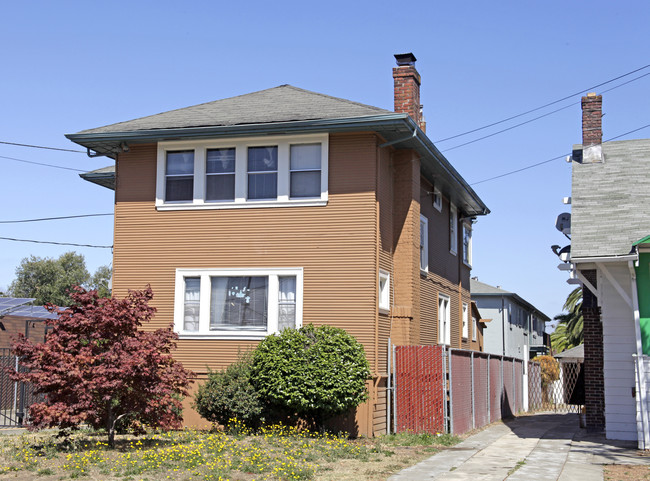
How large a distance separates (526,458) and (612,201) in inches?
272

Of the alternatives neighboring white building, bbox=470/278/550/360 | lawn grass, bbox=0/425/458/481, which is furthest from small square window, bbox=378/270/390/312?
neighboring white building, bbox=470/278/550/360

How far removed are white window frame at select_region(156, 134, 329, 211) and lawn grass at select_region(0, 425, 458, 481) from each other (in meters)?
5.45

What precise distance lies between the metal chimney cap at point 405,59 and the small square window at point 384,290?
6376 millimetres

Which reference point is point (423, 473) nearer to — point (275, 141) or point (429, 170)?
point (275, 141)

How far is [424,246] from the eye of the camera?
22500mm

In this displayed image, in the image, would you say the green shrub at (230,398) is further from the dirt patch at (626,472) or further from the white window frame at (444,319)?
the white window frame at (444,319)

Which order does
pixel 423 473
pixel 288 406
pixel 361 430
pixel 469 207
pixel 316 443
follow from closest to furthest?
1. pixel 423 473
2. pixel 316 443
3. pixel 288 406
4. pixel 361 430
5. pixel 469 207

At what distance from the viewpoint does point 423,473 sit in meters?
12.8

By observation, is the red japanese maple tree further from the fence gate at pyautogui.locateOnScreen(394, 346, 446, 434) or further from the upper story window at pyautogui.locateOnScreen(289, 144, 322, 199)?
the fence gate at pyautogui.locateOnScreen(394, 346, 446, 434)

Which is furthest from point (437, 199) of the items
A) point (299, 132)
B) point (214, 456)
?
point (214, 456)

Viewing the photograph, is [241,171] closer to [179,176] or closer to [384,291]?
[179,176]

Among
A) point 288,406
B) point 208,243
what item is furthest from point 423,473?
point 208,243

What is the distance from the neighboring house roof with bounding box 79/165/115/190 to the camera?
2252cm

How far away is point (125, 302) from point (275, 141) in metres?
6.40
